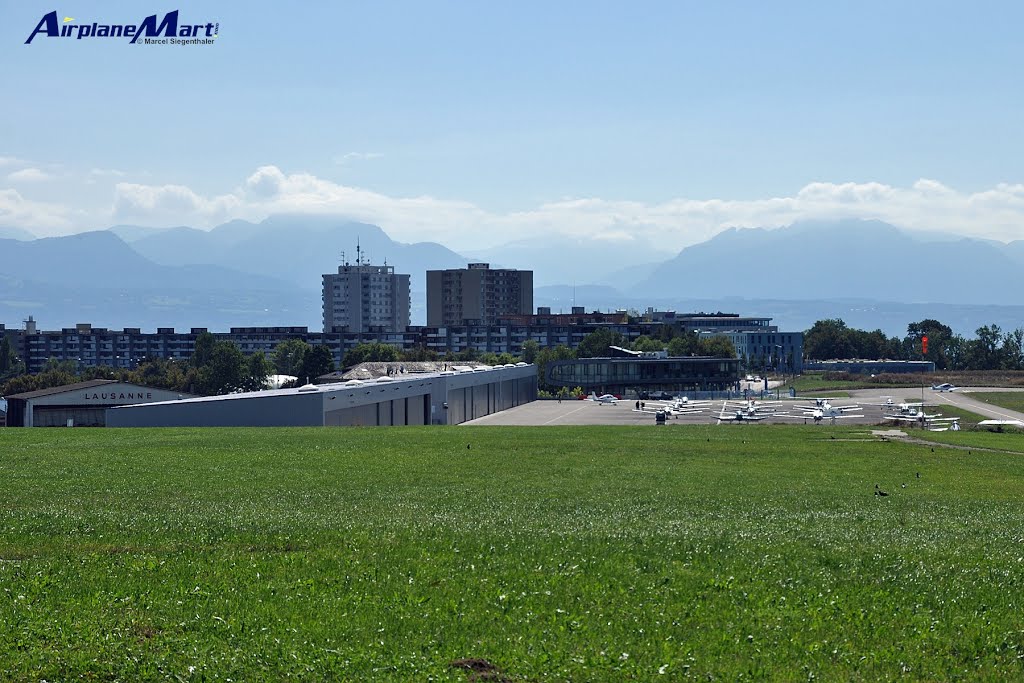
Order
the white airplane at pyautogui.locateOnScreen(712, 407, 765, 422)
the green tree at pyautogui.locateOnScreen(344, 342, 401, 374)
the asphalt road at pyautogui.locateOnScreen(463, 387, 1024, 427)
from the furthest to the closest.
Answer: the green tree at pyautogui.locateOnScreen(344, 342, 401, 374)
the white airplane at pyautogui.locateOnScreen(712, 407, 765, 422)
the asphalt road at pyautogui.locateOnScreen(463, 387, 1024, 427)

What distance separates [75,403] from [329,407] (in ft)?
142

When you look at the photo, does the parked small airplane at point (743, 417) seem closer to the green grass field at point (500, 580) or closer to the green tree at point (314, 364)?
the green grass field at point (500, 580)

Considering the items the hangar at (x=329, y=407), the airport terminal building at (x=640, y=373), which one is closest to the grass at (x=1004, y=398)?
the airport terminal building at (x=640, y=373)

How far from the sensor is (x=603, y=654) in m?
13.0

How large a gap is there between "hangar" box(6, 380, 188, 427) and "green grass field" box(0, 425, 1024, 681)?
7506 centimetres

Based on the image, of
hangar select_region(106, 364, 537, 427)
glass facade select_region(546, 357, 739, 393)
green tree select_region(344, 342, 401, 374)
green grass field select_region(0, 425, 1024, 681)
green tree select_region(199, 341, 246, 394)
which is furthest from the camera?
green tree select_region(344, 342, 401, 374)

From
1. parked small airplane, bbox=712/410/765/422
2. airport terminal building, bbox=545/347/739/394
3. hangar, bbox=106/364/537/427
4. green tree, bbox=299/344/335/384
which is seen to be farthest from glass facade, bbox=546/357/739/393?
parked small airplane, bbox=712/410/765/422

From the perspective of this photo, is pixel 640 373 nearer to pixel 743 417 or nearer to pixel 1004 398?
pixel 1004 398

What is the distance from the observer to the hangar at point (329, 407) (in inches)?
2778

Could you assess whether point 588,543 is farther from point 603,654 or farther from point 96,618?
point 96,618

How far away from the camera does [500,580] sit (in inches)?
635

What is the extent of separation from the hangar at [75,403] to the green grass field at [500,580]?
75058 millimetres

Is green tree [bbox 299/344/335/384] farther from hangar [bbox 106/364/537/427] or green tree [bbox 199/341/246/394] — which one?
hangar [bbox 106/364/537/427]

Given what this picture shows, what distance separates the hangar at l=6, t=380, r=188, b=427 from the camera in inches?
3964
